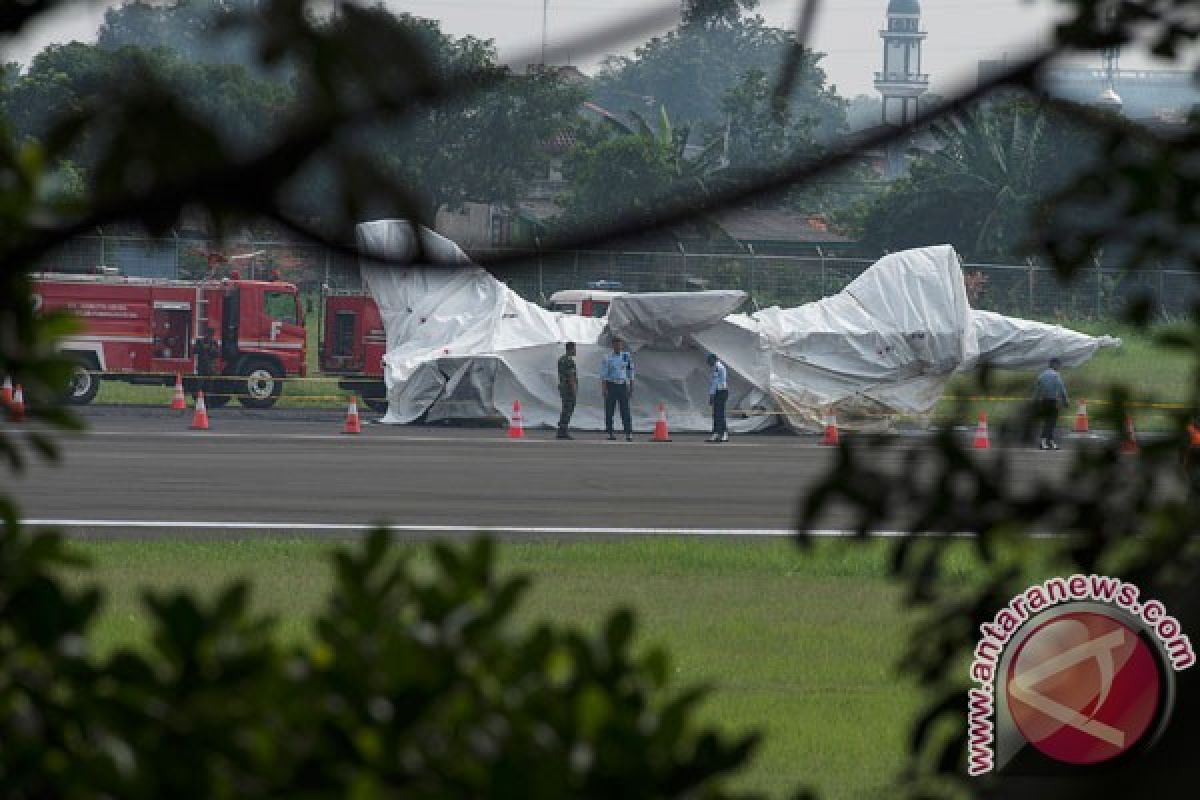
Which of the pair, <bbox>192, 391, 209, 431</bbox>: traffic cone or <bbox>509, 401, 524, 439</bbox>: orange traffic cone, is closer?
<bbox>192, 391, 209, 431</bbox>: traffic cone

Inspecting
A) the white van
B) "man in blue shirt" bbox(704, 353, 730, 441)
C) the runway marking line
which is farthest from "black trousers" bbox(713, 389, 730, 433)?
the white van

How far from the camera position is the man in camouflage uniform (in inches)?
1128

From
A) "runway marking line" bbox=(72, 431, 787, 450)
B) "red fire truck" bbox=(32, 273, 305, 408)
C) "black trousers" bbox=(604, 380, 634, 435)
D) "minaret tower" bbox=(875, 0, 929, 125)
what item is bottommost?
"runway marking line" bbox=(72, 431, 787, 450)

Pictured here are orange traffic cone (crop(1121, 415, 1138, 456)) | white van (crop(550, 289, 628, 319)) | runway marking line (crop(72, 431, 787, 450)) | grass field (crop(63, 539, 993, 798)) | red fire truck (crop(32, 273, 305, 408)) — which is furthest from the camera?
white van (crop(550, 289, 628, 319))

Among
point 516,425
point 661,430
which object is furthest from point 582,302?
point 516,425

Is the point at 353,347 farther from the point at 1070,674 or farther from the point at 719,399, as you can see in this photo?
the point at 1070,674

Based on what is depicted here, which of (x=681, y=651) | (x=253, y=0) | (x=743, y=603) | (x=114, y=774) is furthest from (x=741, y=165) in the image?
(x=743, y=603)

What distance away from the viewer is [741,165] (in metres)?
2.28

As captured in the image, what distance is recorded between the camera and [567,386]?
28844 millimetres

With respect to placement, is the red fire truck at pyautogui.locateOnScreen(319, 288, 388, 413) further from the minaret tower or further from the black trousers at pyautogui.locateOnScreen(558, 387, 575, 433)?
the minaret tower

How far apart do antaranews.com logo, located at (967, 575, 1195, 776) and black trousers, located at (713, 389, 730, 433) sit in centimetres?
→ 2374

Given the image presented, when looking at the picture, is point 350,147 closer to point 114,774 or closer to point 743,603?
point 114,774

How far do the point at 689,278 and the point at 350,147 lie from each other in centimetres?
3083

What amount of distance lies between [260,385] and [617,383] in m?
7.39
